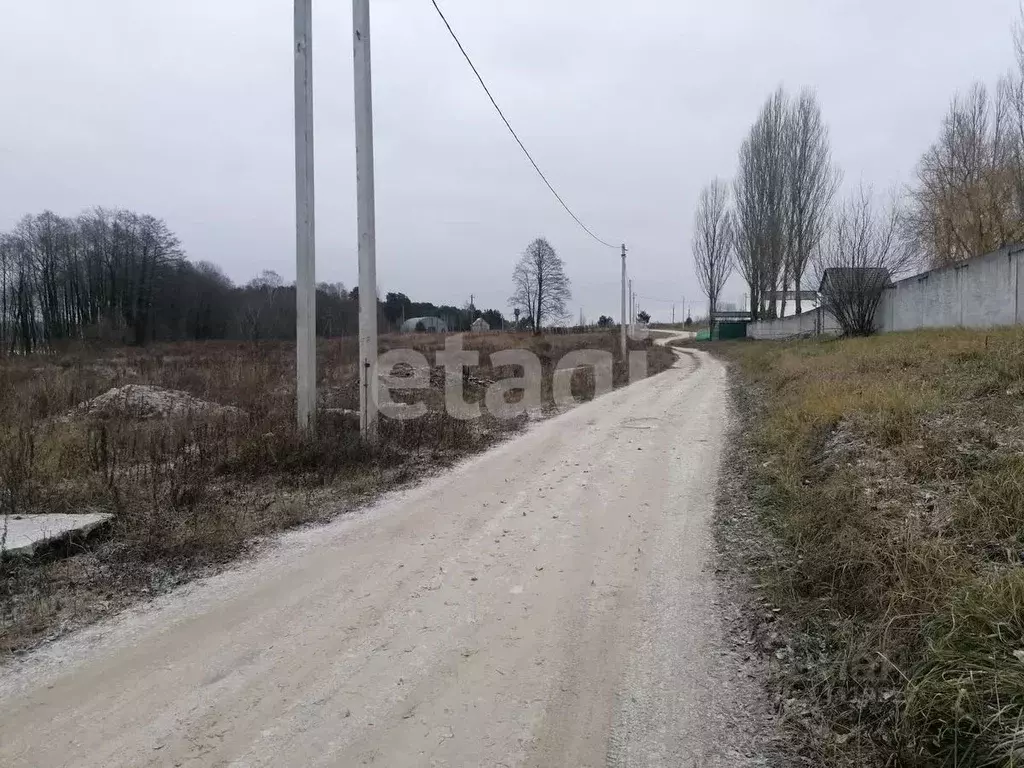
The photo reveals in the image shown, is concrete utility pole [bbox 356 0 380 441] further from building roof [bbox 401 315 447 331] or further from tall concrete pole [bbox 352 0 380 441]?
building roof [bbox 401 315 447 331]

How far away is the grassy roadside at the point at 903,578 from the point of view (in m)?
1.98

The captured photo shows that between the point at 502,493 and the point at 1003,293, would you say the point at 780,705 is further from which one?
the point at 1003,293

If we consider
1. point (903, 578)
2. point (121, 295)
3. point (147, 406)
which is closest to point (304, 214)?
point (147, 406)

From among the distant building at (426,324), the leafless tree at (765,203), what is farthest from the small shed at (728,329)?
the distant building at (426,324)

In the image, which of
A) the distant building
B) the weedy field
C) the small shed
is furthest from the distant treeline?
→ the weedy field

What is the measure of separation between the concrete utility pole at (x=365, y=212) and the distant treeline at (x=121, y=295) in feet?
135

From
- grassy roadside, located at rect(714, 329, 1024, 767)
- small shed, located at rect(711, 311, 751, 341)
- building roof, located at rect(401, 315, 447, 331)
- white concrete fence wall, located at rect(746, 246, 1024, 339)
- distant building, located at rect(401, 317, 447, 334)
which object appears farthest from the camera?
building roof, located at rect(401, 315, 447, 331)

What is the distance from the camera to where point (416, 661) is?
2729 mm

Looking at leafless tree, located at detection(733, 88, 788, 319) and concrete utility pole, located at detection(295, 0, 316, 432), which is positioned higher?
leafless tree, located at detection(733, 88, 788, 319)

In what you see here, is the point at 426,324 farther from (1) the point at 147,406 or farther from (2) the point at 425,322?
(1) the point at 147,406

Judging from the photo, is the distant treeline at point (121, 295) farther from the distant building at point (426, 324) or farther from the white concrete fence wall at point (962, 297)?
the white concrete fence wall at point (962, 297)

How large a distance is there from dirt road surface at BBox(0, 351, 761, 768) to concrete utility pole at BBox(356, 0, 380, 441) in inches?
108

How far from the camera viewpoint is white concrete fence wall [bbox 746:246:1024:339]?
12.6 m

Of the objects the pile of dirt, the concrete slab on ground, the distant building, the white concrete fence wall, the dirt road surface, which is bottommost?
the dirt road surface
